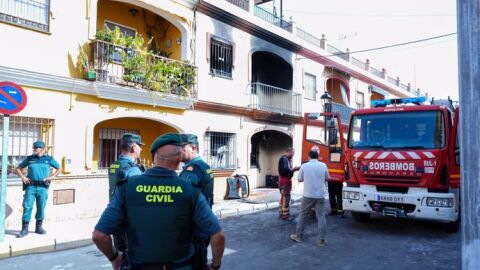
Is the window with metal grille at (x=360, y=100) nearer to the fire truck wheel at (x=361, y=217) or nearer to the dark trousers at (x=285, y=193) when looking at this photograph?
the fire truck wheel at (x=361, y=217)

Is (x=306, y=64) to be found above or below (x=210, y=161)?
above

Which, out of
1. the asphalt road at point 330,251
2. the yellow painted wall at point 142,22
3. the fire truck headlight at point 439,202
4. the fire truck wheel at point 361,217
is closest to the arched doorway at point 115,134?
the yellow painted wall at point 142,22

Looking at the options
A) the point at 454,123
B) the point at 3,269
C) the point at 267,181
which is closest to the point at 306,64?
the point at 267,181

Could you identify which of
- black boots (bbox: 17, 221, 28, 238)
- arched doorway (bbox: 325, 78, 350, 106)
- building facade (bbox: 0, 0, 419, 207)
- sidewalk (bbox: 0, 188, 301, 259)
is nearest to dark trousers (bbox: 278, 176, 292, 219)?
sidewalk (bbox: 0, 188, 301, 259)

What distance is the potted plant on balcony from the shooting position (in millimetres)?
9562

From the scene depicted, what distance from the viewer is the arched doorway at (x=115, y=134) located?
35.6 ft

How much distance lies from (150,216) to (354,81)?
22100 millimetres

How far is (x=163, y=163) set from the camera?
2.84 m

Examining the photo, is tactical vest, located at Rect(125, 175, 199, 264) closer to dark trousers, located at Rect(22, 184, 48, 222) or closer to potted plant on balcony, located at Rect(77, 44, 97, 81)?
dark trousers, located at Rect(22, 184, 48, 222)

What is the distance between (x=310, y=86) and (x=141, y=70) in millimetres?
10401

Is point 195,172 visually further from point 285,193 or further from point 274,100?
point 274,100

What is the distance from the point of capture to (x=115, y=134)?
37.3 feet

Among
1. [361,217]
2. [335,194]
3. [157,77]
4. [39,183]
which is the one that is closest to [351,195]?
[361,217]

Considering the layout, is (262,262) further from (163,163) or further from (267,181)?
(267,181)
